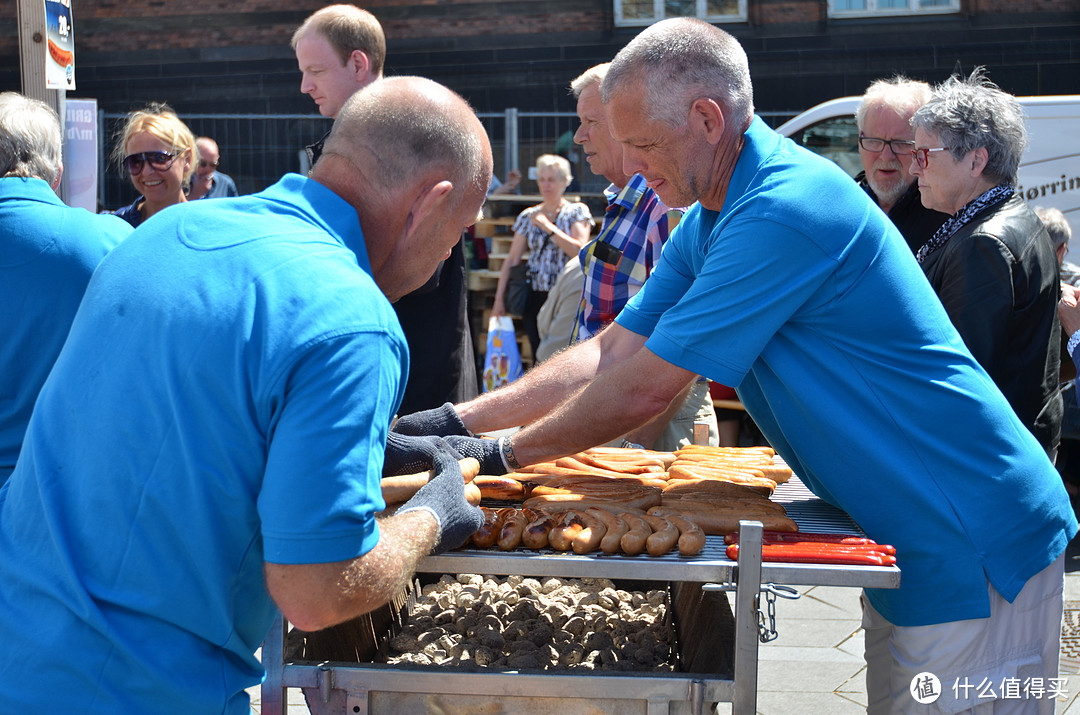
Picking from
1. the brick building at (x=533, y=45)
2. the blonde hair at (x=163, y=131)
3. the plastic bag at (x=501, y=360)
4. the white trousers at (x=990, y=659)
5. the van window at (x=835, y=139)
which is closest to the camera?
the white trousers at (x=990, y=659)

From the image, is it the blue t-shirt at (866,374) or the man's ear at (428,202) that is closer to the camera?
the man's ear at (428,202)

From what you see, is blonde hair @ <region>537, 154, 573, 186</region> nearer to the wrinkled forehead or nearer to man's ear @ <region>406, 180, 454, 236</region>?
the wrinkled forehead

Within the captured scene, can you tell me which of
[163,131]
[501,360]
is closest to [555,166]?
[501,360]

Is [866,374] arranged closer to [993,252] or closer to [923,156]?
[993,252]

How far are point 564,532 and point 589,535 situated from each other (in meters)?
0.05

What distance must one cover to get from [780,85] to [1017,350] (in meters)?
12.1

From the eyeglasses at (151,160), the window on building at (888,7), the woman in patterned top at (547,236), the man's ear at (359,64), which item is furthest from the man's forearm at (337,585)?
the window on building at (888,7)

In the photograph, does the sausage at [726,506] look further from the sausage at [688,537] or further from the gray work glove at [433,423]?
the gray work glove at [433,423]

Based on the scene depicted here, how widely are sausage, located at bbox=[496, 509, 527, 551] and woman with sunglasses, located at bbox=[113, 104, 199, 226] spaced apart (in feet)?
11.1

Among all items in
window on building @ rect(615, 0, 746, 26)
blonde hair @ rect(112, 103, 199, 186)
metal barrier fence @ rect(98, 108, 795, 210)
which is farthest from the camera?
window on building @ rect(615, 0, 746, 26)

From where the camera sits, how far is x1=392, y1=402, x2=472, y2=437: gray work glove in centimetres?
251

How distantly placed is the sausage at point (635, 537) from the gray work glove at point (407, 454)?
441mm

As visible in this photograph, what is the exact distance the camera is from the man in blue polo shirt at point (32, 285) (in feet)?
8.18

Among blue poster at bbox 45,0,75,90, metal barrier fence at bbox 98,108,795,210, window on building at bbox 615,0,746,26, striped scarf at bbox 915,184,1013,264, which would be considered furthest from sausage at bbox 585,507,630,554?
window on building at bbox 615,0,746,26
